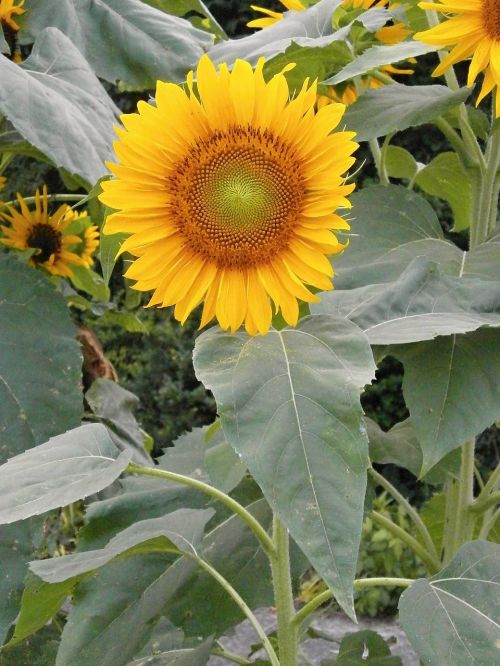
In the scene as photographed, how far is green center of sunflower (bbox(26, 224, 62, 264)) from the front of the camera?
5.97ft

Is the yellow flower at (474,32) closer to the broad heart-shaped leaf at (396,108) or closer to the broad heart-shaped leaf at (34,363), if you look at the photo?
the broad heart-shaped leaf at (396,108)

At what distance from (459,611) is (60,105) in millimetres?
803

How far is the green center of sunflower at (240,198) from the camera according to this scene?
0.93 metres

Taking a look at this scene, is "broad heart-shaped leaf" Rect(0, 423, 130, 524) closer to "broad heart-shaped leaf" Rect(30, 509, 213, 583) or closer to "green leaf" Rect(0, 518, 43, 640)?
"broad heart-shaped leaf" Rect(30, 509, 213, 583)

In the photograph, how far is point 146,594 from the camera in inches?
43.8

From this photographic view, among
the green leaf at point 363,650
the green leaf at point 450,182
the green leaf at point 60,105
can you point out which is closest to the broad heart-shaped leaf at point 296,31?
the green leaf at point 60,105

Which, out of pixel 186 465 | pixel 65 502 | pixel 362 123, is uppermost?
pixel 362 123

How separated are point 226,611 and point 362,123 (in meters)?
0.59

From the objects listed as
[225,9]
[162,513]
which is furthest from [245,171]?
[225,9]

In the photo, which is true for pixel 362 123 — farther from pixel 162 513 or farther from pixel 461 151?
pixel 162 513

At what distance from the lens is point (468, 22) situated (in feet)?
3.54

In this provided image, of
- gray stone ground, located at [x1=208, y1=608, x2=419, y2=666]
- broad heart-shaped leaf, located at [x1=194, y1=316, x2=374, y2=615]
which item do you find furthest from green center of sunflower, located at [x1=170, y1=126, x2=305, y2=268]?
gray stone ground, located at [x1=208, y1=608, x2=419, y2=666]

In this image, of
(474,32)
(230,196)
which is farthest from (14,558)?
(474,32)

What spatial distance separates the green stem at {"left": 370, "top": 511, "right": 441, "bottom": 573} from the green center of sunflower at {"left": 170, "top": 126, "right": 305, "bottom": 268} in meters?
0.38
